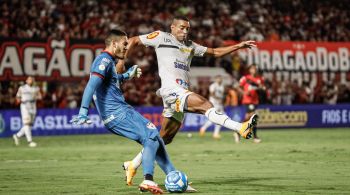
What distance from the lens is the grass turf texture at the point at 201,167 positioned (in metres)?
12.4

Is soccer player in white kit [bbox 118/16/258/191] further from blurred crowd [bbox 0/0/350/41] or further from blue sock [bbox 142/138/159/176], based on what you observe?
blurred crowd [bbox 0/0/350/41]

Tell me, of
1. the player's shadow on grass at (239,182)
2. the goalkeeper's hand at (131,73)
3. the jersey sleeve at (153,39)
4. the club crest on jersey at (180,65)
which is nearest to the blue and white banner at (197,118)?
the jersey sleeve at (153,39)

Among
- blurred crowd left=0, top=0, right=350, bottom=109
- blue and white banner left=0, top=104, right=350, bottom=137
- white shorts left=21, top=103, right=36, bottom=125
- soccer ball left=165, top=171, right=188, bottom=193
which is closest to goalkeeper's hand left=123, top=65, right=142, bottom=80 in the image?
soccer ball left=165, top=171, right=188, bottom=193

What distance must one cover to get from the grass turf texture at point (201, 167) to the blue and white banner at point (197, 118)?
4.51 metres

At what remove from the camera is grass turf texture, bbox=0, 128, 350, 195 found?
12406 millimetres

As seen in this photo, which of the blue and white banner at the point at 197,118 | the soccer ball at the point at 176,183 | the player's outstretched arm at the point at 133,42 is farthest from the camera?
the blue and white banner at the point at 197,118

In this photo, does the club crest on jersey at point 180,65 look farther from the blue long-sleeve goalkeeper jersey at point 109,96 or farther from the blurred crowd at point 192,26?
the blurred crowd at point 192,26

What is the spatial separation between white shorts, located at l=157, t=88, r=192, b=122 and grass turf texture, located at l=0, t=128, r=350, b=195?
1.28 metres

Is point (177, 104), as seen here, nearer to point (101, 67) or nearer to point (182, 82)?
point (182, 82)

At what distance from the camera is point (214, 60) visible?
39.6 m

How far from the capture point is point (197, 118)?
3734cm

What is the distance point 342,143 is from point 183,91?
14.4m

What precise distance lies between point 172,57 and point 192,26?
88.1 feet

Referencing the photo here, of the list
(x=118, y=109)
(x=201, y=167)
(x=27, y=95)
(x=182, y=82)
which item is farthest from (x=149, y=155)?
→ (x=27, y=95)
